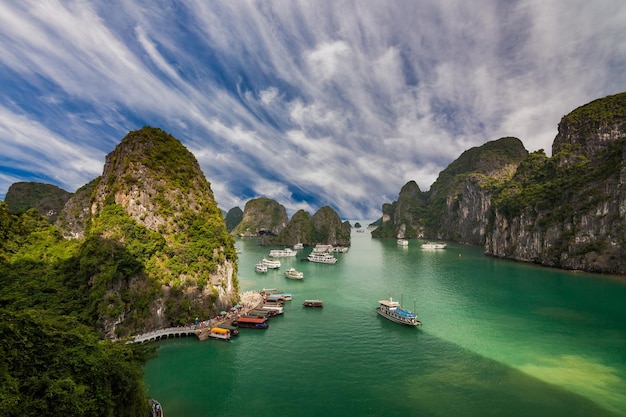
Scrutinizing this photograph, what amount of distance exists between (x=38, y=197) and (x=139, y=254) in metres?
82.4

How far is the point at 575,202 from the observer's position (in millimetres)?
99812

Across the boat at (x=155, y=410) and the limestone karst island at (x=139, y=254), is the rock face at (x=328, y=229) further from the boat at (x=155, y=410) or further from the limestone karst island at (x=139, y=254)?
the boat at (x=155, y=410)

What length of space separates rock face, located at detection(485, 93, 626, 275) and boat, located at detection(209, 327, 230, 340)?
10438 centimetres

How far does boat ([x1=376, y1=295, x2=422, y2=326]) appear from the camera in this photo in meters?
47.7

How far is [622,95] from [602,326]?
119 metres

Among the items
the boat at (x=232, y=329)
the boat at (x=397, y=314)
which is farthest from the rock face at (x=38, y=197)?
the boat at (x=397, y=314)

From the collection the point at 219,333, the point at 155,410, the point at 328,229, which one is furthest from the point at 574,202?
the point at 155,410

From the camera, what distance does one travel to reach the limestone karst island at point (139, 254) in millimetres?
16547

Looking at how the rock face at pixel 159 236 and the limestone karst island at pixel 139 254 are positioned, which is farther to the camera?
the rock face at pixel 159 236

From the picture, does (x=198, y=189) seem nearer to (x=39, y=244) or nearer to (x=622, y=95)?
(x=39, y=244)

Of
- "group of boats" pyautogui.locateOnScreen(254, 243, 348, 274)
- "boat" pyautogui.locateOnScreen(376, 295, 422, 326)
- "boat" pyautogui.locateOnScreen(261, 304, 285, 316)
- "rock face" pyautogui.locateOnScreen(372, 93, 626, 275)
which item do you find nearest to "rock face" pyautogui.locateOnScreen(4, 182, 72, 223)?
"group of boats" pyautogui.locateOnScreen(254, 243, 348, 274)

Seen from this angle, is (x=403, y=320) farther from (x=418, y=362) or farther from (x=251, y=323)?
(x=251, y=323)

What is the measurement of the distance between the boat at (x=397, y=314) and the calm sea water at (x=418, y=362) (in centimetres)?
139

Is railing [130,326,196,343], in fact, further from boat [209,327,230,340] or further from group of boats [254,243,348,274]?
group of boats [254,243,348,274]
